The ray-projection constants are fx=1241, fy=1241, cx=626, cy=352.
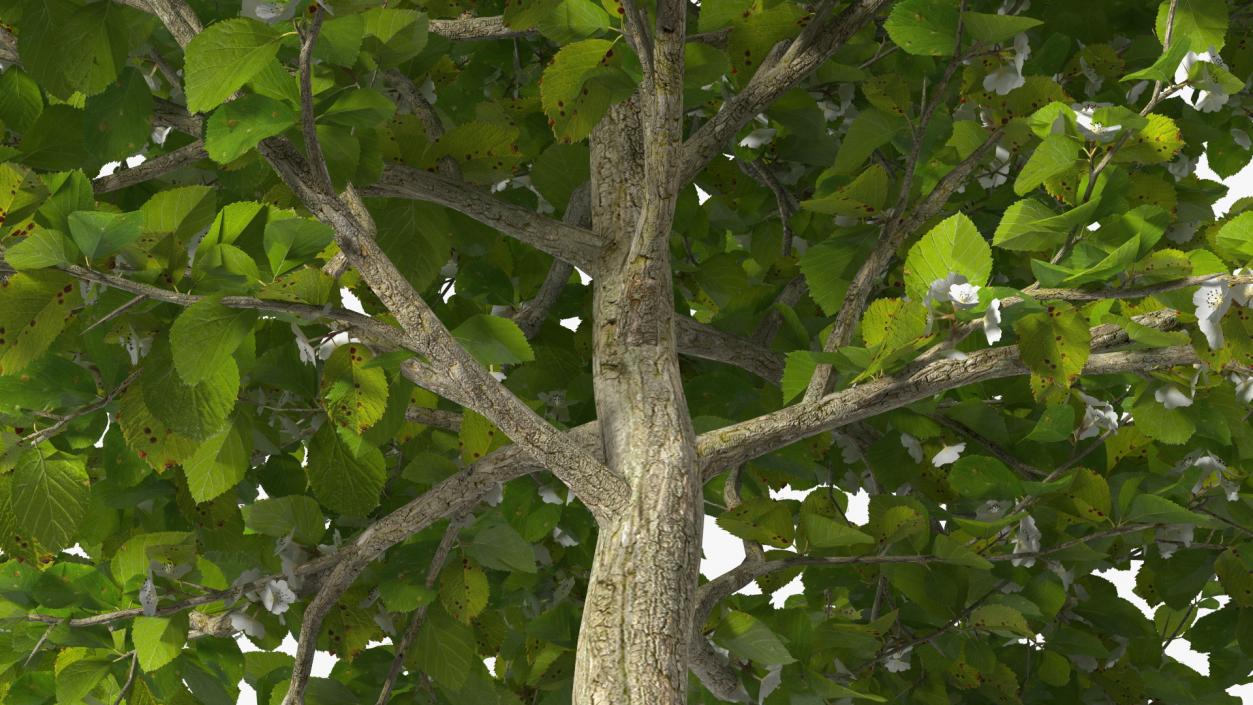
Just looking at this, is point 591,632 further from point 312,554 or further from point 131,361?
point 131,361

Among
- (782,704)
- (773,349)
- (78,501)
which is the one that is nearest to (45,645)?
(78,501)

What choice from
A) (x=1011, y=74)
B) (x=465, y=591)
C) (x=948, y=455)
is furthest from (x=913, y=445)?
(x=465, y=591)

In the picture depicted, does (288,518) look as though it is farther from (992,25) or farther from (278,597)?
(992,25)

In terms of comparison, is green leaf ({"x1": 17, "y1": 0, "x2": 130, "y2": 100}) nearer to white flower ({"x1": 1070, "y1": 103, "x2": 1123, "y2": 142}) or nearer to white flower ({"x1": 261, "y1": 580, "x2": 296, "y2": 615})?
white flower ({"x1": 261, "y1": 580, "x2": 296, "y2": 615})

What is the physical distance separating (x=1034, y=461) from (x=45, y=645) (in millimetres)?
1648

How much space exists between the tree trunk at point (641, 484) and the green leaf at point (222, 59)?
0.53 meters

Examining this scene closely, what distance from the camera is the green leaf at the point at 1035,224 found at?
57.7 inches

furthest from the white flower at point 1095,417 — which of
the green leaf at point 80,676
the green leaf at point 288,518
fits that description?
the green leaf at point 80,676

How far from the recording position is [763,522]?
175 centimetres

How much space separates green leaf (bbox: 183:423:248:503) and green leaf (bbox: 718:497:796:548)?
0.66 meters

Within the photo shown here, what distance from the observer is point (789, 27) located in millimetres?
1852

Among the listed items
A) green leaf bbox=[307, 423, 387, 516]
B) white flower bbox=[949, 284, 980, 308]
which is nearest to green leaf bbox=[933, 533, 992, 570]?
white flower bbox=[949, 284, 980, 308]

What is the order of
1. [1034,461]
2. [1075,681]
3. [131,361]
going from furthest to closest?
1. [1075,681]
2. [1034,461]
3. [131,361]

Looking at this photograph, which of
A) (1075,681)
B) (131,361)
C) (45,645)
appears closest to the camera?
(131,361)
